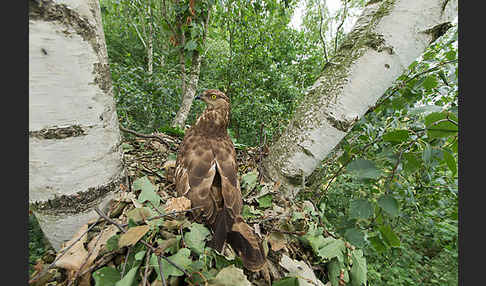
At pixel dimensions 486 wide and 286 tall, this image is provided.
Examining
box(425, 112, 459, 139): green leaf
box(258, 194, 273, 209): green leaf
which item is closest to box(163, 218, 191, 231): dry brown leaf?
box(258, 194, 273, 209): green leaf

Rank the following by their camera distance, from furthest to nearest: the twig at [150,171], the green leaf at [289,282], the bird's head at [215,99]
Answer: the bird's head at [215,99]
the twig at [150,171]
the green leaf at [289,282]

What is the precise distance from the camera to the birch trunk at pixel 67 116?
0.58 meters

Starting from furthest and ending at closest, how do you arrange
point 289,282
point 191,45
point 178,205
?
point 191,45 → point 178,205 → point 289,282

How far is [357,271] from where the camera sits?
0.91 metres

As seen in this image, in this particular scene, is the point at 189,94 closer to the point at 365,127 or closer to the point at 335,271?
the point at 365,127

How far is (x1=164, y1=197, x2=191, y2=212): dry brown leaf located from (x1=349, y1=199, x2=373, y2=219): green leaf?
717 millimetres

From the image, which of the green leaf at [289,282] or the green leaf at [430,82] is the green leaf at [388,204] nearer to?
the green leaf at [289,282]

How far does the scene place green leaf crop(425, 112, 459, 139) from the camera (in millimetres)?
662

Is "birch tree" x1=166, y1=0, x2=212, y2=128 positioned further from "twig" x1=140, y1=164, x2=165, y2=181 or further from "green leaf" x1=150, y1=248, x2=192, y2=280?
"green leaf" x1=150, y1=248, x2=192, y2=280

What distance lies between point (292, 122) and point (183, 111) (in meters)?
2.27

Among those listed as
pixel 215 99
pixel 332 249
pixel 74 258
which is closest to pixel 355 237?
pixel 332 249

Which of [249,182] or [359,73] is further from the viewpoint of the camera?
[249,182]

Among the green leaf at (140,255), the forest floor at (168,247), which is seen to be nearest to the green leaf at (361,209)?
the forest floor at (168,247)

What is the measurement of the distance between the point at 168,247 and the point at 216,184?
455mm
